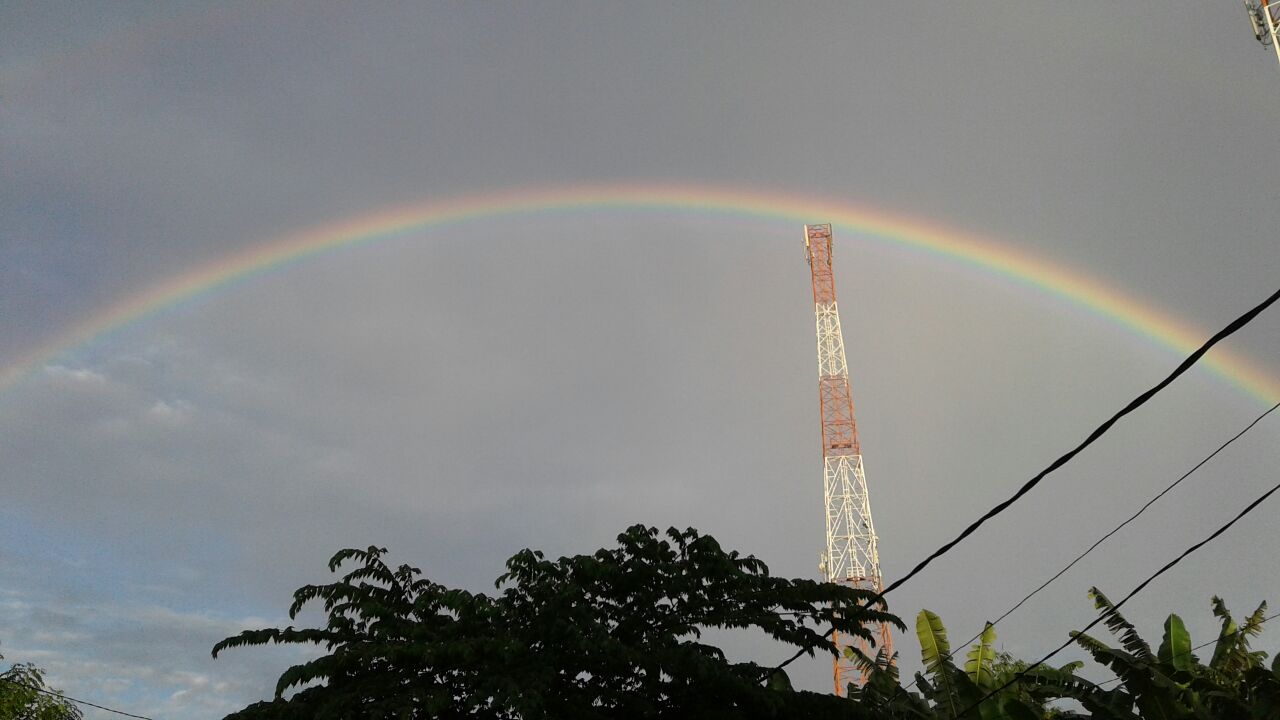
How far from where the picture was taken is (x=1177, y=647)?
59.1ft

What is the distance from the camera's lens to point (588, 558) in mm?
14375

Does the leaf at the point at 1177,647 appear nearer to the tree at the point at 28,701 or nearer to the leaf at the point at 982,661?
the leaf at the point at 982,661

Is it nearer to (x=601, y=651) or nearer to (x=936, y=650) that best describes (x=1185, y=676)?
(x=936, y=650)

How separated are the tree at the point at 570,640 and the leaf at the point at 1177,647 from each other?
24.0 feet

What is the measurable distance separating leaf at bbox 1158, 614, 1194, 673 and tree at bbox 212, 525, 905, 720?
7305 millimetres

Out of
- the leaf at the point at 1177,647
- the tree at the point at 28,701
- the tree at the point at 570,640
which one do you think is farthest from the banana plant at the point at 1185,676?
the tree at the point at 28,701

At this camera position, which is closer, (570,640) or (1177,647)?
(570,640)

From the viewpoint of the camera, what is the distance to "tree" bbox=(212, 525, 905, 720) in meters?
13.0

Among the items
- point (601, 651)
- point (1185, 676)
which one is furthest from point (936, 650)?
point (601, 651)

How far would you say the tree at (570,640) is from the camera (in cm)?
1303

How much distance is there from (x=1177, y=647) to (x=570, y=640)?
11968 millimetres

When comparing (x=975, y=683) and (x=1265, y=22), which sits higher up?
(x=1265, y=22)

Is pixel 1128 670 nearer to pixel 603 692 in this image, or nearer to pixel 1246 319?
pixel 603 692

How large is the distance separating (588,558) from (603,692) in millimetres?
1910
